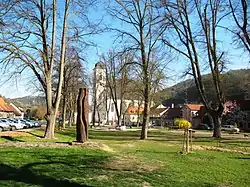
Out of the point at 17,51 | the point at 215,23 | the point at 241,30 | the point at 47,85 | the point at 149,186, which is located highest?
the point at 215,23

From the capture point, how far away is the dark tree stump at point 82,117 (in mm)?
16953

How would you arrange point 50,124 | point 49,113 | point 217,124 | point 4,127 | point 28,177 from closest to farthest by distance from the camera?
point 28,177, point 50,124, point 49,113, point 217,124, point 4,127

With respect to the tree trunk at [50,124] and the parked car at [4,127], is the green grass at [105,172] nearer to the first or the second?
the tree trunk at [50,124]

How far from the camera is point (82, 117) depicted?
1722cm

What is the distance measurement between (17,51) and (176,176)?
1461cm

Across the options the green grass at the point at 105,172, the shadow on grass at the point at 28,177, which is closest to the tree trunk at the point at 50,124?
the green grass at the point at 105,172

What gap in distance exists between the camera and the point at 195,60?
102 ft

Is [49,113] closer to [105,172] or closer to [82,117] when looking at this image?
[82,117]

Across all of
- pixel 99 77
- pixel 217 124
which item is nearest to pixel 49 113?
pixel 217 124

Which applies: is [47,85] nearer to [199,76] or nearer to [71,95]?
[199,76]

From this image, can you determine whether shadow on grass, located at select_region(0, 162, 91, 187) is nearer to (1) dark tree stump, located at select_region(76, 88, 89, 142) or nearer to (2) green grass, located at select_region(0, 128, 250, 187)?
(2) green grass, located at select_region(0, 128, 250, 187)

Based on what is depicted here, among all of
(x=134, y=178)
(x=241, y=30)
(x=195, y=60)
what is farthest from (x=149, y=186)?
(x=195, y=60)

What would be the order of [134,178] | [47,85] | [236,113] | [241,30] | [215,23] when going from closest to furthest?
[134,178]
[47,85]
[241,30]
[215,23]
[236,113]

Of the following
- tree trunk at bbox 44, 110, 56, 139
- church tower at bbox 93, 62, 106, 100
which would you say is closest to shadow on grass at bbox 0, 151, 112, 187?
tree trunk at bbox 44, 110, 56, 139
